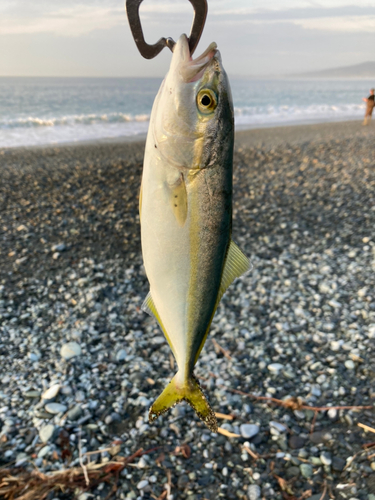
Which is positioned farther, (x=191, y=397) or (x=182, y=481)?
(x=182, y=481)

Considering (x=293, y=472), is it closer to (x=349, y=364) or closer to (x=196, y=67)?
(x=349, y=364)

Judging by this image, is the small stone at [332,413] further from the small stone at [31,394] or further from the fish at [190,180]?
the fish at [190,180]

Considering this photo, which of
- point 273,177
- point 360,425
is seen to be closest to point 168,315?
point 360,425

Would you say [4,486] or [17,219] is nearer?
[4,486]

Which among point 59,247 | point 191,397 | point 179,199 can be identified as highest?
point 179,199

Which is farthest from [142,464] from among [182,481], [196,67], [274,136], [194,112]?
[274,136]

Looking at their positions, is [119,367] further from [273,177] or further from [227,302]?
[273,177]

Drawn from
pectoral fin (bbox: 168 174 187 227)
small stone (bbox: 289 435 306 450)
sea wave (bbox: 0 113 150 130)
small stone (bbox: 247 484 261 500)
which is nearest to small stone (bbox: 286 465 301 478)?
small stone (bbox: 289 435 306 450)
